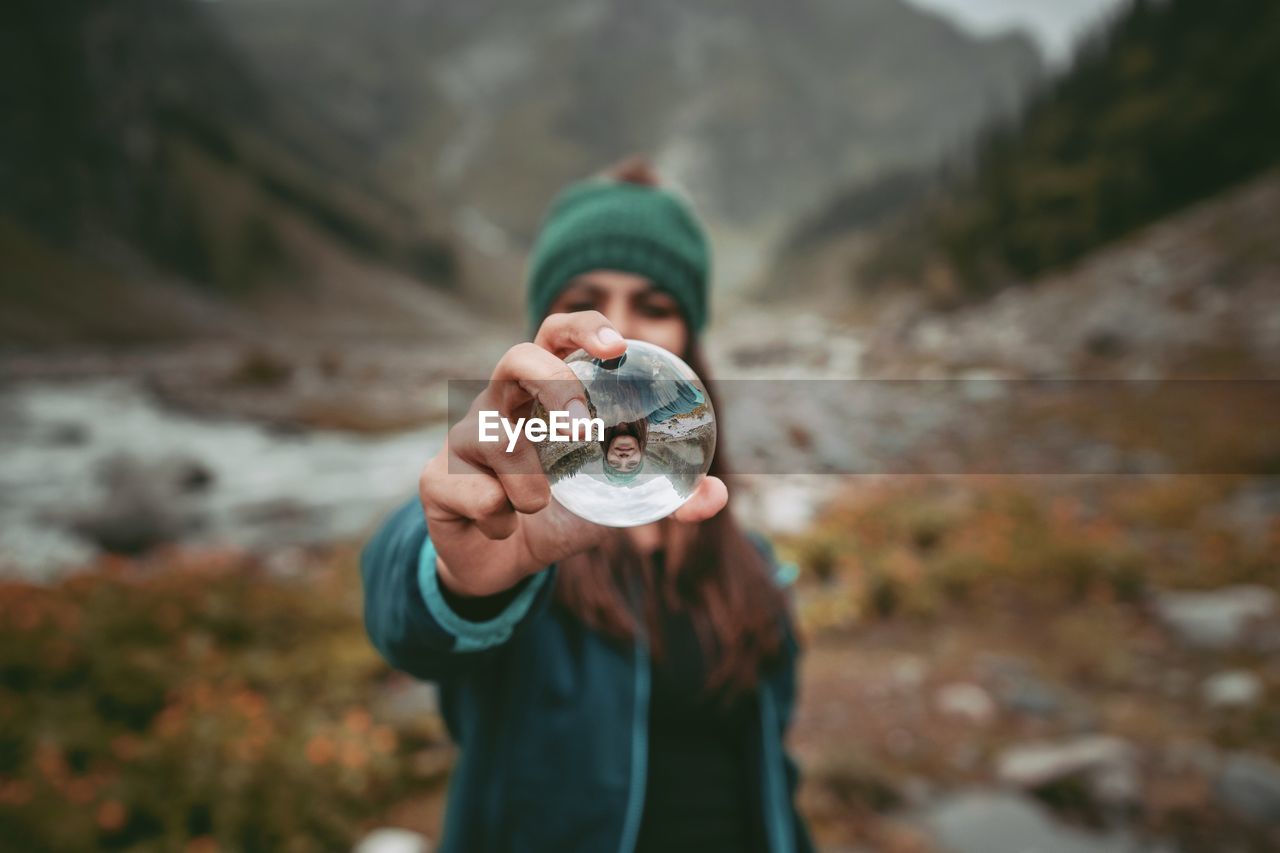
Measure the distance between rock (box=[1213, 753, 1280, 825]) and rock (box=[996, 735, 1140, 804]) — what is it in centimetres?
36

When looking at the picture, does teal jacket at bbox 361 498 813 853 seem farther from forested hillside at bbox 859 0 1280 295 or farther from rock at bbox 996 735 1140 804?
forested hillside at bbox 859 0 1280 295

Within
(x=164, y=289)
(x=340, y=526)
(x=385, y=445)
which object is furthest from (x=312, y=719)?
(x=164, y=289)

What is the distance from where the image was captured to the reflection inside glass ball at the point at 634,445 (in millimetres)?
910

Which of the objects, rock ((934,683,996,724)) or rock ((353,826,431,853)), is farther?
rock ((934,683,996,724))

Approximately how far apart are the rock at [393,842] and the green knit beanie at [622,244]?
105 inches

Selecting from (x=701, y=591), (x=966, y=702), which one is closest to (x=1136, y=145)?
(x=966, y=702)

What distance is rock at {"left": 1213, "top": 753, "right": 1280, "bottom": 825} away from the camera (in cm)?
305

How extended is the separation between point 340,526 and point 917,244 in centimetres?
3643

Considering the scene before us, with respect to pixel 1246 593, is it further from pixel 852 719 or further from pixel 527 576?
pixel 527 576

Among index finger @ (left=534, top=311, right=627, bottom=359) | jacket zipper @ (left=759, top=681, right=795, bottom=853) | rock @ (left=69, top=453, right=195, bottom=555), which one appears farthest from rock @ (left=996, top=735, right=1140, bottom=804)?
rock @ (left=69, top=453, right=195, bottom=555)

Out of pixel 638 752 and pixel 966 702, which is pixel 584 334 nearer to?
pixel 638 752

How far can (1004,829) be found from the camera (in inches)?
127

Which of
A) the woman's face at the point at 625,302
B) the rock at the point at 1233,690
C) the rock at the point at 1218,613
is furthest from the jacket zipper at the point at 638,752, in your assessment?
the rock at the point at 1218,613

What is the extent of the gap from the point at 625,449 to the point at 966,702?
172 inches
